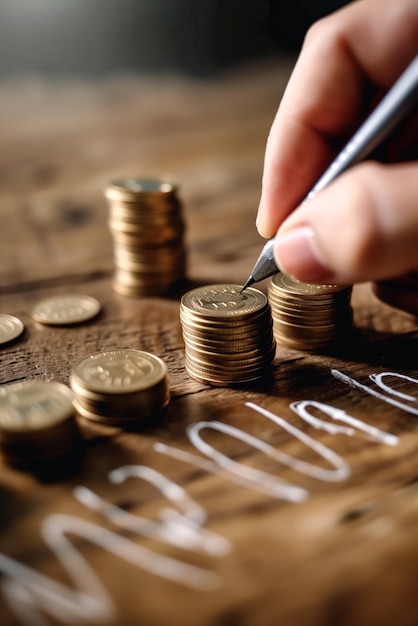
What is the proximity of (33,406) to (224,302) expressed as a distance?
0.33 m

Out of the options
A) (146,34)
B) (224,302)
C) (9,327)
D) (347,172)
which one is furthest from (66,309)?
(146,34)

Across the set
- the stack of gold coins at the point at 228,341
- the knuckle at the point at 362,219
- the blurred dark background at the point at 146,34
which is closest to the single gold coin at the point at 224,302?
the stack of gold coins at the point at 228,341

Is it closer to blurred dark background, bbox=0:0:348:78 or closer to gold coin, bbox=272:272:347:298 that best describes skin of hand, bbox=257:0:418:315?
gold coin, bbox=272:272:347:298

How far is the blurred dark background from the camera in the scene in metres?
2.19

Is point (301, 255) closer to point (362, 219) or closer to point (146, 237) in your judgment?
point (362, 219)

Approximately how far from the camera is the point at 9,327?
1245 mm

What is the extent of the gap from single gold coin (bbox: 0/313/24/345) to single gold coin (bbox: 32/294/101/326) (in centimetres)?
4

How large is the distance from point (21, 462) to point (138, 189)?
2.41 ft

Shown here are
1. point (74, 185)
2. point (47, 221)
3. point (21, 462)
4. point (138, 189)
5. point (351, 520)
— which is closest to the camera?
point (351, 520)

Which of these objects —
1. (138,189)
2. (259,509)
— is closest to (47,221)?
(138,189)

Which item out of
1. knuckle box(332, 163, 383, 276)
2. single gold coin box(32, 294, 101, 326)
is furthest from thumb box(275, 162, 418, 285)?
single gold coin box(32, 294, 101, 326)

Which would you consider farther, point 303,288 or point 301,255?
point 303,288

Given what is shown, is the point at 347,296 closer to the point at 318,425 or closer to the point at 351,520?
the point at 318,425

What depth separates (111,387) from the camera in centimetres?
95
